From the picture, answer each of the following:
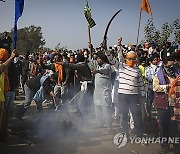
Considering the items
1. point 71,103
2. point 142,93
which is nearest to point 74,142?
point 142,93

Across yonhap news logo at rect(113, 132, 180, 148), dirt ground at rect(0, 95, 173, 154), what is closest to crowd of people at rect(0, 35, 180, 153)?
yonhap news logo at rect(113, 132, 180, 148)

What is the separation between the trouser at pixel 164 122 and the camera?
17.7ft

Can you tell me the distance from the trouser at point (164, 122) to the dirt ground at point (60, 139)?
32 cm

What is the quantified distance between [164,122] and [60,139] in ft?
7.37

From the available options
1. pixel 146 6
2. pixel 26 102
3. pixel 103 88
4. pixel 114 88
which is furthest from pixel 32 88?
pixel 146 6

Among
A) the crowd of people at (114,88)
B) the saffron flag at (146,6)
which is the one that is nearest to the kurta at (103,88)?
the crowd of people at (114,88)

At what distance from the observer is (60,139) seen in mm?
6137

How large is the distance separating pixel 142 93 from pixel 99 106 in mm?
1494

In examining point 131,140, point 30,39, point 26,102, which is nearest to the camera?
point 131,140

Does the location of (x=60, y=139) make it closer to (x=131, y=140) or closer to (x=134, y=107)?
(x=131, y=140)

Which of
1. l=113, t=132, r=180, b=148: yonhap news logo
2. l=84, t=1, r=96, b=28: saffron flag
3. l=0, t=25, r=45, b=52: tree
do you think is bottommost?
l=113, t=132, r=180, b=148: yonhap news logo

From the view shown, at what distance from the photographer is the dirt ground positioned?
5488mm

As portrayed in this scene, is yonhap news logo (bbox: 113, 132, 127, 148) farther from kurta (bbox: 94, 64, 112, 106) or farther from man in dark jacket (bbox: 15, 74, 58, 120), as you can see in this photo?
man in dark jacket (bbox: 15, 74, 58, 120)

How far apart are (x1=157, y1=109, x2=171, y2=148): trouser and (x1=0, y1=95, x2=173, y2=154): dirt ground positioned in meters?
0.32
